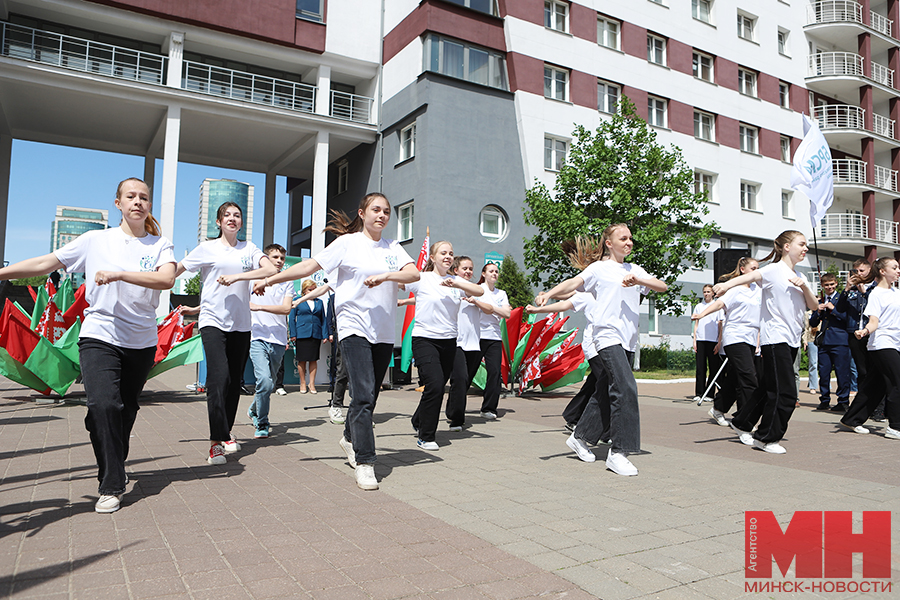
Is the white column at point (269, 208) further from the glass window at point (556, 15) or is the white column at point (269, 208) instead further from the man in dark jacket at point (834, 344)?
the man in dark jacket at point (834, 344)

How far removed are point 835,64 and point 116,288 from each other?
42.0m

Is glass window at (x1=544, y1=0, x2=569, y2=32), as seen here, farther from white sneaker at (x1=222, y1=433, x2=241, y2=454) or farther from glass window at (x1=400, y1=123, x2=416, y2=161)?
white sneaker at (x1=222, y1=433, x2=241, y2=454)

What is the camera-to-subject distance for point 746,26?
33625 mm

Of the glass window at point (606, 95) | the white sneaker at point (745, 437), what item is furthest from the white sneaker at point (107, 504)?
the glass window at point (606, 95)

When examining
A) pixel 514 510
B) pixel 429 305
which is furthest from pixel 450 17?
pixel 514 510

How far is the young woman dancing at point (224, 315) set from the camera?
224 inches

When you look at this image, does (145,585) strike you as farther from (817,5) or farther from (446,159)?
(817,5)

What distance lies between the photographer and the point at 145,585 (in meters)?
2.88

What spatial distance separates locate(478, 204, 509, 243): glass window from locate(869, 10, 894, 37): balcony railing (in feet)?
94.8

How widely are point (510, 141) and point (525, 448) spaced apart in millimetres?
19973

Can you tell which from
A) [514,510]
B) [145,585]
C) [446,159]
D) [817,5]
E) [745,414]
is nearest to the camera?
[145,585]

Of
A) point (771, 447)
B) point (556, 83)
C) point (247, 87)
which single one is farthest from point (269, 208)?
point (771, 447)

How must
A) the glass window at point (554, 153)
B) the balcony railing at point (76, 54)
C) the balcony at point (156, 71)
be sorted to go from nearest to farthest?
1. the balcony railing at point (76, 54)
2. the balcony at point (156, 71)
3. the glass window at point (554, 153)

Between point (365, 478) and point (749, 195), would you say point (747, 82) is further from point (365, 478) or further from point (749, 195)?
point (365, 478)
